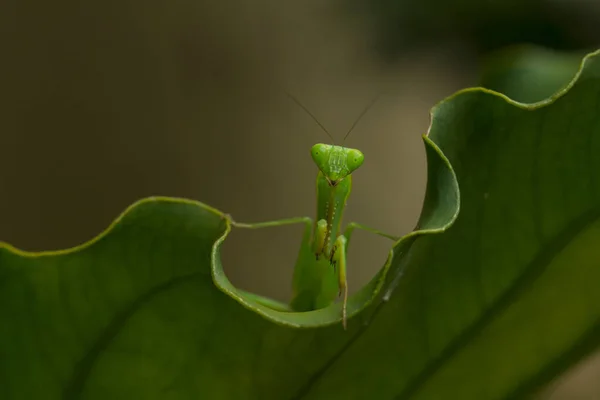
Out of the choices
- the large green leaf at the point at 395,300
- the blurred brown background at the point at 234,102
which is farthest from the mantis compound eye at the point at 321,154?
the blurred brown background at the point at 234,102

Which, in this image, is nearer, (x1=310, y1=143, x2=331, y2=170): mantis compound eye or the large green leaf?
the large green leaf

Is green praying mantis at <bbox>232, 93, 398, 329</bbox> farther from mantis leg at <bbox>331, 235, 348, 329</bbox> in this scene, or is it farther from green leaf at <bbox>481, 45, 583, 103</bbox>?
green leaf at <bbox>481, 45, 583, 103</bbox>

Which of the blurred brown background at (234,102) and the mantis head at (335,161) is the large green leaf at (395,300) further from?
the blurred brown background at (234,102)

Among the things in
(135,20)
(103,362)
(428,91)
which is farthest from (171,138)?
(103,362)

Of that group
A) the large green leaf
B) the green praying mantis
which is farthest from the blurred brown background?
the large green leaf

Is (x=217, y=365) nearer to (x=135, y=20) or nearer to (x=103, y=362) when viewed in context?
(x=103, y=362)

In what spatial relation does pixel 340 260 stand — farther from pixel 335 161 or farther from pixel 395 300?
pixel 395 300

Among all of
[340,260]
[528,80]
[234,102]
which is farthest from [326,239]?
[234,102]
